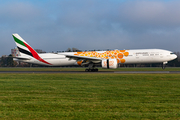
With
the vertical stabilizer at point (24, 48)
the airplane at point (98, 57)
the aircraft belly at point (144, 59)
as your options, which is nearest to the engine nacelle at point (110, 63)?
the airplane at point (98, 57)

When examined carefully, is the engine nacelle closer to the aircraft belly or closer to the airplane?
the airplane

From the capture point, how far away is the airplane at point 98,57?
3052 cm

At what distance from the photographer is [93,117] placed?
20.0 feet

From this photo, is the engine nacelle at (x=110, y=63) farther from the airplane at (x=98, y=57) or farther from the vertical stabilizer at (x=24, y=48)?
the vertical stabilizer at (x=24, y=48)

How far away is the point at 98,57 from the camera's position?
3203 centimetres

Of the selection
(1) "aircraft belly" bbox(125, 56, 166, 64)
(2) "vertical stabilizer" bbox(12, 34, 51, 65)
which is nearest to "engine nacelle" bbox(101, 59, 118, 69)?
(1) "aircraft belly" bbox(125, 56, 166, 64)

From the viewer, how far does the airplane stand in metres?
30.5

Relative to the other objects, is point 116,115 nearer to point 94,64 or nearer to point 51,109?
point 51,109

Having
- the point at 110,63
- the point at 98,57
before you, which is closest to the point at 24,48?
the point at 98,57

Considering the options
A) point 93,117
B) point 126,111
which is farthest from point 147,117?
point 93,117

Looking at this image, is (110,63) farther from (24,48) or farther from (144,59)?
(24,48)

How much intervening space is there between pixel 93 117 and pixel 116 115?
0.75 m

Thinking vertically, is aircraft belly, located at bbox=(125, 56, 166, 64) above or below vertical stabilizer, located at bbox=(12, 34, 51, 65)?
below

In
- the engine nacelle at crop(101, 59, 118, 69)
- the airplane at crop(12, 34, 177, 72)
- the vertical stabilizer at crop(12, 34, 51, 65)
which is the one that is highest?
the vertical stabilizer at crop(12, 34, 51, 65)
